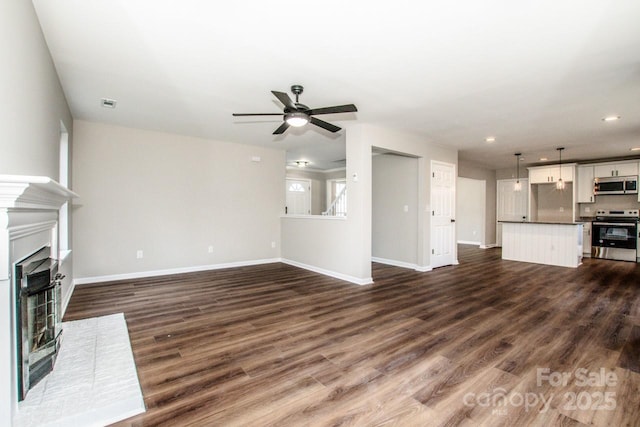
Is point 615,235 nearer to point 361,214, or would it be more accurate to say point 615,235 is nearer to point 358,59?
point 361,214

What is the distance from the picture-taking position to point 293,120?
3.12m

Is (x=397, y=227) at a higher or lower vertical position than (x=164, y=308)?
higher

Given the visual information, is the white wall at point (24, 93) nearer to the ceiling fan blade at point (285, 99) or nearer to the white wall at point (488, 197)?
the ceiling fan blade at point (285, 99)

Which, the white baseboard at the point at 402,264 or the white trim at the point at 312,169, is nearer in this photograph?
the white baseboard at the point at 402,264

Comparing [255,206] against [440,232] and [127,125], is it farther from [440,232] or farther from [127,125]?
[440,232]

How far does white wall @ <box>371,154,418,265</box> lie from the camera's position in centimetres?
577

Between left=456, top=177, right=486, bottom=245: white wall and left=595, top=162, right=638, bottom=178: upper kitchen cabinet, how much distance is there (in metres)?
2.74

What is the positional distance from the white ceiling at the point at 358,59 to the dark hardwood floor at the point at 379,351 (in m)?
2.52

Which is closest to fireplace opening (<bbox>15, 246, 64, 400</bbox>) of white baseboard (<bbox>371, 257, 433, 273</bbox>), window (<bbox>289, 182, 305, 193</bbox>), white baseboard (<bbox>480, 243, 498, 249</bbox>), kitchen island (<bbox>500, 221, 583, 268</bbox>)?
white baseboard (<bbox>371, 257, 433, 273</bbox>)

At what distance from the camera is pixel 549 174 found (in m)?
7.81

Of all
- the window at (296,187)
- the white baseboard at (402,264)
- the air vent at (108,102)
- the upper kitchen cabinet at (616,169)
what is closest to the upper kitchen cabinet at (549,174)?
the upper kitchen cabinet at (616,169)

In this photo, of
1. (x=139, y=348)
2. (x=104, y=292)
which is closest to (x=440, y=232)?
(x=139, y=348)

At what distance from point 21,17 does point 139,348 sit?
8.02ft

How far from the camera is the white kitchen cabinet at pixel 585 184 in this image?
7.40 m
